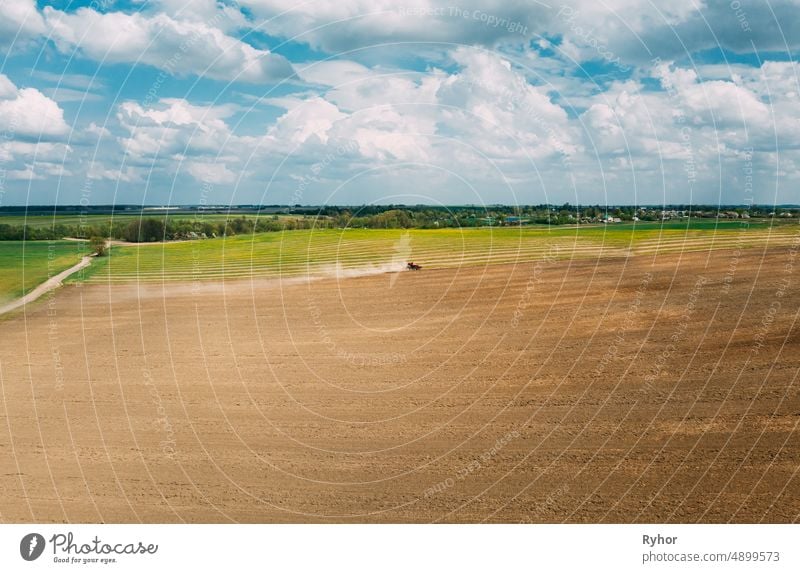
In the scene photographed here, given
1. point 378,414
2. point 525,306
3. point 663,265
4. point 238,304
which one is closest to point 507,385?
point 378,414

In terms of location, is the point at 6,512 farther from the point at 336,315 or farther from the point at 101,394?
the point at 336,315

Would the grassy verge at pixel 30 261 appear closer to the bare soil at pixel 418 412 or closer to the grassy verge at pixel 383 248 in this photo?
the grassy verge at pixel 383 248

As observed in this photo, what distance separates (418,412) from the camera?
2188 centimetres

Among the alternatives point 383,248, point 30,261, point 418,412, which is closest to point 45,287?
point 30,261

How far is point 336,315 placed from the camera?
39.6 metres

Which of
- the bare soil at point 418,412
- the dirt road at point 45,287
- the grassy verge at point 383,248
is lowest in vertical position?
the bare soil at point 418,412

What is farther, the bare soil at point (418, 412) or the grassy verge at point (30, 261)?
the grassy verge at point (30, 261)

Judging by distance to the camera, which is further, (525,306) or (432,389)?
(525,306)

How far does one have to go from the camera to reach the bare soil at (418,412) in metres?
15.9

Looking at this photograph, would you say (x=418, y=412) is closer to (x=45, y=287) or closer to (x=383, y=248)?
(x=45, y=287)

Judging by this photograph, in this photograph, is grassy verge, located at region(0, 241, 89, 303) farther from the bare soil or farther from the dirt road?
the bare soil

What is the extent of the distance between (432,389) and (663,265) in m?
36.2

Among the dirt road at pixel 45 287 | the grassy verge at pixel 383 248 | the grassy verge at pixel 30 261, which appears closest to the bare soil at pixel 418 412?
the dirt road at pixel 45 287

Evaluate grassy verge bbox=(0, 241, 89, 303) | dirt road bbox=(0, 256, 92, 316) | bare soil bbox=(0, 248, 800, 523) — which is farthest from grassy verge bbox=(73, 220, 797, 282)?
bare soil bbox=(0, 248, 800, 523)
